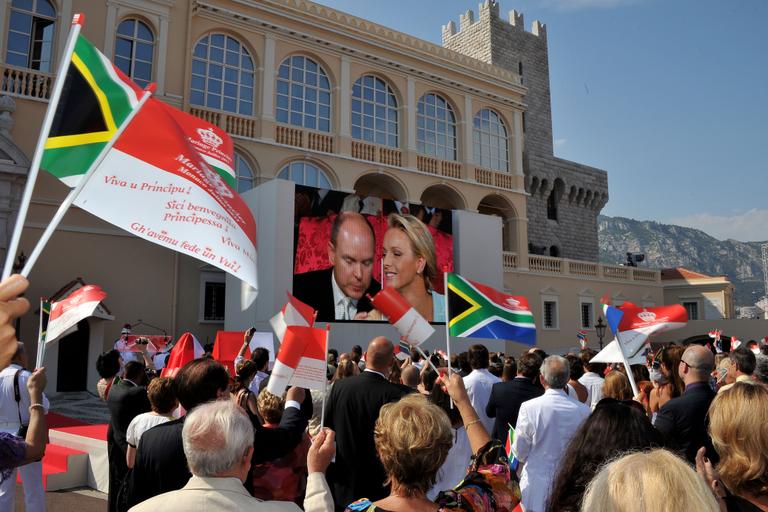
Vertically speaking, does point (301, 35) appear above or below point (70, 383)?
above

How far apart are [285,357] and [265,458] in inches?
38.0

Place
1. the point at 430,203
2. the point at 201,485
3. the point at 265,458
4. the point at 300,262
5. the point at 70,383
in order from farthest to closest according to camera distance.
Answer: the point at 430,203 → the point at 300,262 → the point at 70,383 → the point at 265,458 → the point at 201,485

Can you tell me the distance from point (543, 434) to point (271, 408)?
187cm

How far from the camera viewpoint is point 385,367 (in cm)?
423

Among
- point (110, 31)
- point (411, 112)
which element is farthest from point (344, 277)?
point (110, 31)

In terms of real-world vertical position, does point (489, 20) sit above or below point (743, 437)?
above

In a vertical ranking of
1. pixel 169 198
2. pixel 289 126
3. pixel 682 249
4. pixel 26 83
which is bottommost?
pixel 169 198

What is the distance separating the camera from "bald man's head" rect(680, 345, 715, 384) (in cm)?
401

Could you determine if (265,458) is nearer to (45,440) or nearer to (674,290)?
(45,440)

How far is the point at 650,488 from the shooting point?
4.57ft

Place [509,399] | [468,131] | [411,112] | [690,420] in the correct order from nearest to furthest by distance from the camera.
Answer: [690,420]
[509,399]
[411,112]
[468,131]

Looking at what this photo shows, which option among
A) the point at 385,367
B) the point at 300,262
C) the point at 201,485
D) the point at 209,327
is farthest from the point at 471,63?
the point at 201,485

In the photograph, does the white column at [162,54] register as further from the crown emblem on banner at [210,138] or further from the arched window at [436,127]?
the crown emblem on banner at [210,138]

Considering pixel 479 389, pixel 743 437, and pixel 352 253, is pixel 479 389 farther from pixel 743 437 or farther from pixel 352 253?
pixel 352 253
